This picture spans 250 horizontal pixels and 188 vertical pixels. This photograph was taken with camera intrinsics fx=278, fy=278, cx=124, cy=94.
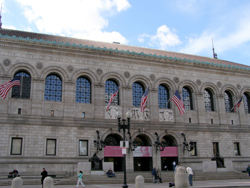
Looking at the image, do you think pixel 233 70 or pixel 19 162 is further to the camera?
pixel 233 70

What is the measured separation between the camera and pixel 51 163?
2811 cm

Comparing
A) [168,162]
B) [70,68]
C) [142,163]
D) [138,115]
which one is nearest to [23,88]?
[70,68]

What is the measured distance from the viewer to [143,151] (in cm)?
3250

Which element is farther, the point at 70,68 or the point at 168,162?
the point at 168,162

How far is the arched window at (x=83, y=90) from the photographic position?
31.7 m

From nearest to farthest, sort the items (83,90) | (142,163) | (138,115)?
(83,90) → (138,115) → (142,163)

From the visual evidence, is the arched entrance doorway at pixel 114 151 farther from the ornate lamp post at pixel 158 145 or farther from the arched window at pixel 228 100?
the arched window at pixel 228 100

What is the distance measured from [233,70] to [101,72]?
19607 millimetres

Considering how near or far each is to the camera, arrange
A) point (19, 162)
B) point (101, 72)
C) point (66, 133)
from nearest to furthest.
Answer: point (19, 162), point (66, 133), point (101, 72)

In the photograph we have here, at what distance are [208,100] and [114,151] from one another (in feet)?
50.6

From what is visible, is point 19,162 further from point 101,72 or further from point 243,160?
point 243,160

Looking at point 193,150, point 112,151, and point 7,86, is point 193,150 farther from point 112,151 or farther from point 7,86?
point 7,86

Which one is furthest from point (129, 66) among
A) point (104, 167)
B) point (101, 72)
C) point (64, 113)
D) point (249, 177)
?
point (249, 177)

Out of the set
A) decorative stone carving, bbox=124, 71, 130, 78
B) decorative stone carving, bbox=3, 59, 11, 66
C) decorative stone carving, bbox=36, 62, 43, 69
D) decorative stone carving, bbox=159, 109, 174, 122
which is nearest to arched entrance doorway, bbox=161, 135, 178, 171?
decorative stone carving, bbox=159, 109, 174, 122
